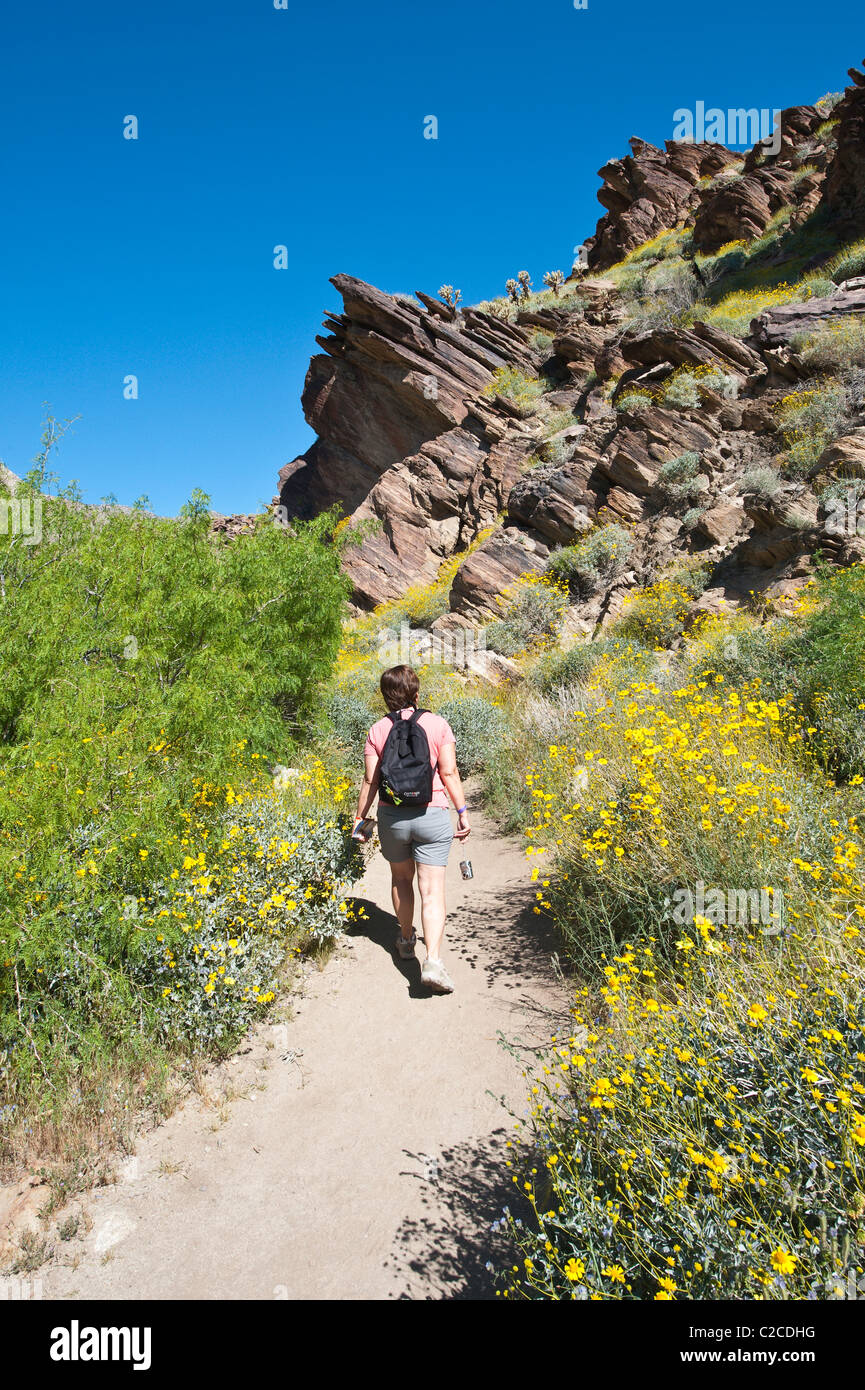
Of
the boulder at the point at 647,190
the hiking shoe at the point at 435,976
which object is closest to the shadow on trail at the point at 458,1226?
the hiking shoe at the point at 435,976

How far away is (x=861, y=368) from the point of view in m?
10.9

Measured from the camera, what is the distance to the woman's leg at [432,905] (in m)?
3.92

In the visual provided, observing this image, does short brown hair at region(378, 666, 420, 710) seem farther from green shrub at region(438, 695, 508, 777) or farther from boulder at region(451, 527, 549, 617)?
boulder at region(451, 527, 549, 617)

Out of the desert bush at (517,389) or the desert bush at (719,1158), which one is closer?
the desert bush at (719,1158)

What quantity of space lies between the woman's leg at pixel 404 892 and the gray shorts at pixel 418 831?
16 cm

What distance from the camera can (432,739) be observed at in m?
3.95

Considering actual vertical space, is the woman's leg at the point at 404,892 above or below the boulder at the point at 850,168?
below

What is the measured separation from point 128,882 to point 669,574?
31.4 feet

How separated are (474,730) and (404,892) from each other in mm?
4110

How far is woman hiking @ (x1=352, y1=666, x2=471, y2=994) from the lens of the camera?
12.5 feet

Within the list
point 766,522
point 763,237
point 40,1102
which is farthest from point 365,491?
point 40,1102

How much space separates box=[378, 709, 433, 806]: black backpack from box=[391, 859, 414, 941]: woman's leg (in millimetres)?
527

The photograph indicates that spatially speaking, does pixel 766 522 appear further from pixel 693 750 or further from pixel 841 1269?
pixel 841 1269
